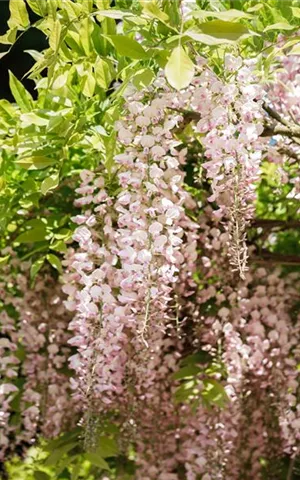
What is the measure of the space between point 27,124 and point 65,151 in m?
0.09

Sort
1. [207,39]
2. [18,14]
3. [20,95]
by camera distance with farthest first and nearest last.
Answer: [20,95], [18,14], [207,39]

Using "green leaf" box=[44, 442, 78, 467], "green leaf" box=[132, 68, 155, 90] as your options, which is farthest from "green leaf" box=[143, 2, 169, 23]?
"green leaf" box=[44, 442, 78, 467]

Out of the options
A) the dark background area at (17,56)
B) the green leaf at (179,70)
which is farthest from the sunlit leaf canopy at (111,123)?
the dark background area at (17,56)

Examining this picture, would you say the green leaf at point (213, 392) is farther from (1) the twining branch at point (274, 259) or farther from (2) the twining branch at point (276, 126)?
(2) the twining branch at point (276, 126)

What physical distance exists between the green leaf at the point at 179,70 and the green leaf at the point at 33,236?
0.82 meters

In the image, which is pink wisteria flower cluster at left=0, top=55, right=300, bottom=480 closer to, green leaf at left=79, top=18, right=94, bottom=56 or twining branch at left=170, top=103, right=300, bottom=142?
twining branch at left=170, top=103, right=300, bottom=142

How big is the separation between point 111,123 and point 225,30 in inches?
16.2

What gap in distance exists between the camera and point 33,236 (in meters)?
1.83

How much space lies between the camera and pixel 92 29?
143 centimetres

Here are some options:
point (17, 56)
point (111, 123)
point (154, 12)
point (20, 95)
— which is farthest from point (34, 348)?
point (17, 56)

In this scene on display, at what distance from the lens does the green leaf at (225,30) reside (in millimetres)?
1065

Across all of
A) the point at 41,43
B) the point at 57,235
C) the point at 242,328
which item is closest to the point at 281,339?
the point at 242,328

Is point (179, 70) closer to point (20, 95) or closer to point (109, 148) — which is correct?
point (109, 148)

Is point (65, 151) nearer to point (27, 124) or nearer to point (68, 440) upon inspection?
point (27, 124)
